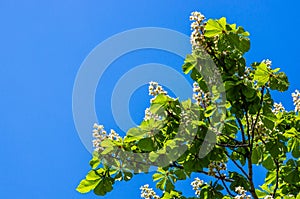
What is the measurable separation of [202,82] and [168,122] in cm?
74

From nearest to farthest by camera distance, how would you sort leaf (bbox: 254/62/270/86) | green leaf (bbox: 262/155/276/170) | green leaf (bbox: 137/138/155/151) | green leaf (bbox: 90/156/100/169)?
green leaf (bbox: 137/138/155/151) → leaf (bbox: 254/62/270/86) → green leaf (bbox: 90/156/100/169) → green leaf (bbox: 262/155/276/170)

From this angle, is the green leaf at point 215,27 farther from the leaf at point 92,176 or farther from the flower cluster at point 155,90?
the leaf at point 92,176

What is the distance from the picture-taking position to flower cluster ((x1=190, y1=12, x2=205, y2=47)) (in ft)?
16.9

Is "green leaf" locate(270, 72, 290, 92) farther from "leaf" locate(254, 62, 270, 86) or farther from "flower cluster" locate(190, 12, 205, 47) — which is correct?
"flower cluster" locate(190, 12, 205, 47)

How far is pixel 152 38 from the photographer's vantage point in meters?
8.05

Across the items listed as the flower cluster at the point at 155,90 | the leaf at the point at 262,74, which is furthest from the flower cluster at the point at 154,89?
the leaf at the point at 262,74

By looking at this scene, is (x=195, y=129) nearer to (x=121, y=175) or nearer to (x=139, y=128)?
(x=139, y=128)

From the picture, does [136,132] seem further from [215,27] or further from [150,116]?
[215,27]

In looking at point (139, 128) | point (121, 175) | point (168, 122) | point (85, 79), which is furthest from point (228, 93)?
point (85, 79)

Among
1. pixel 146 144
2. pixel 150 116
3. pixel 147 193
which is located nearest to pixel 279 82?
pixel 150 116

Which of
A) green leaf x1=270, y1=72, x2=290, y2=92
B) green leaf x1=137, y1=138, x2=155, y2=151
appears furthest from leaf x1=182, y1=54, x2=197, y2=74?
green leaf x1=137, y1=138, x2=155, y2=151

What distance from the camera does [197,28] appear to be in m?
5.16

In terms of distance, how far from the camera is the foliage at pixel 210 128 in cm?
497

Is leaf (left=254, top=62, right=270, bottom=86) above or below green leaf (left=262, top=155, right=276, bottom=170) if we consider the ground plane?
above
